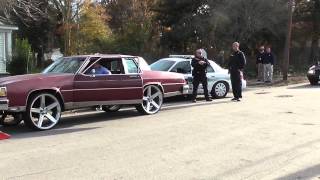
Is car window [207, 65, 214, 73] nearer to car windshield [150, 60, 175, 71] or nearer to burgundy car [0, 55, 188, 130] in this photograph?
car windshield [150, 60, 175, 71]

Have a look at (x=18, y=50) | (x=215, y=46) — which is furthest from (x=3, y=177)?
(x=215, y=46)

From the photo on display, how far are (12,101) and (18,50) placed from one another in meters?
14.7

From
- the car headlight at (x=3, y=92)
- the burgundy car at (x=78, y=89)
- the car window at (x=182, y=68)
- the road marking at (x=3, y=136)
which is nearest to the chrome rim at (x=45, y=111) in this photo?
the burgundy car at (x=78, y=89)

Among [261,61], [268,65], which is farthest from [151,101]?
[261,61]

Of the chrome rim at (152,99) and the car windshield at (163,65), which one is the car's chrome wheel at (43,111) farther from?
the car windshield at (163,65)

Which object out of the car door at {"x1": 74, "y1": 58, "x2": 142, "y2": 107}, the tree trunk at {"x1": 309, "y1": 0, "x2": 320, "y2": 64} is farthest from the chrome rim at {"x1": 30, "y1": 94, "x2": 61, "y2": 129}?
the tree trunk at {"x1": 309, "y1": 0, "x2": 320, "y2": 64}

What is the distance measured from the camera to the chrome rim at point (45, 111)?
38.3 ft

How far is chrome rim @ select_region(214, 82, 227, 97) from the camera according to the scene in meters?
19.1

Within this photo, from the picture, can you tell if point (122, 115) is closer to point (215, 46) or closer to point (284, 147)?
point (284, 147)

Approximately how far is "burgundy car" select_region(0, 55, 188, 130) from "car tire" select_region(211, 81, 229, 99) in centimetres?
447

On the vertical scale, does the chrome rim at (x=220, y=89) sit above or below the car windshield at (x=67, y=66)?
below

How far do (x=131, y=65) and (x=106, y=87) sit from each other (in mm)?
1085

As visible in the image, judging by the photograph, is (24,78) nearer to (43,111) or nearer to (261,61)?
(43,111)

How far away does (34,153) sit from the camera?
29.7ft
